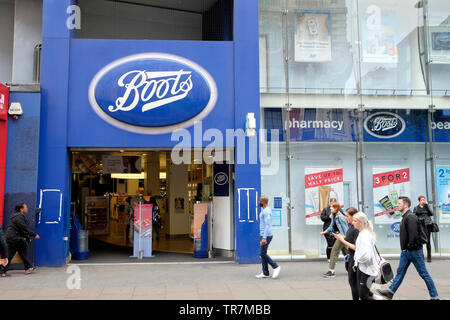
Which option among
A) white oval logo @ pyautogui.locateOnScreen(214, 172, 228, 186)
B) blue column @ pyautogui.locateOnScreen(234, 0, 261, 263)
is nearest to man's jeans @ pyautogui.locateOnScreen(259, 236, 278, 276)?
blue column @ pyautogui.locateOnScreen(234, 0, 261, 263)

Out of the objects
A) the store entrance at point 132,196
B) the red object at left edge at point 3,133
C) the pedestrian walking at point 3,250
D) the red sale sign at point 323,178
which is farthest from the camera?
the store entrance at point 132,196

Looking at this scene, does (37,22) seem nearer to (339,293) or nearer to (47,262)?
(47,262)

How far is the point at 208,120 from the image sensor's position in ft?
37.0

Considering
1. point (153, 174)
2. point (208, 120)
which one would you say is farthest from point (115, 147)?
point (153, 174)

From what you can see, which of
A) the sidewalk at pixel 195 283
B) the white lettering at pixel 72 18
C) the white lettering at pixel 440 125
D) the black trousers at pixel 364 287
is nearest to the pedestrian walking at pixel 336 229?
the sidewalk at pixel 195 283

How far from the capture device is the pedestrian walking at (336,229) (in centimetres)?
943

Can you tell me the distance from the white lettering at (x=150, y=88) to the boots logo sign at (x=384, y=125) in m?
5.47

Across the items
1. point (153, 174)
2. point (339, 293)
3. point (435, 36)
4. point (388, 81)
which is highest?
point (435, 36)

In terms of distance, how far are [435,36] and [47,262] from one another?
41.5 feet

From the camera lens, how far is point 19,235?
31.5 ft

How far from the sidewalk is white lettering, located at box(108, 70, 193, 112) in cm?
404

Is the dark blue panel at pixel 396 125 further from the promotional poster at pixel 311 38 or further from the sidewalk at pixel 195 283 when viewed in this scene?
the sidewalk at pixel 195 283
